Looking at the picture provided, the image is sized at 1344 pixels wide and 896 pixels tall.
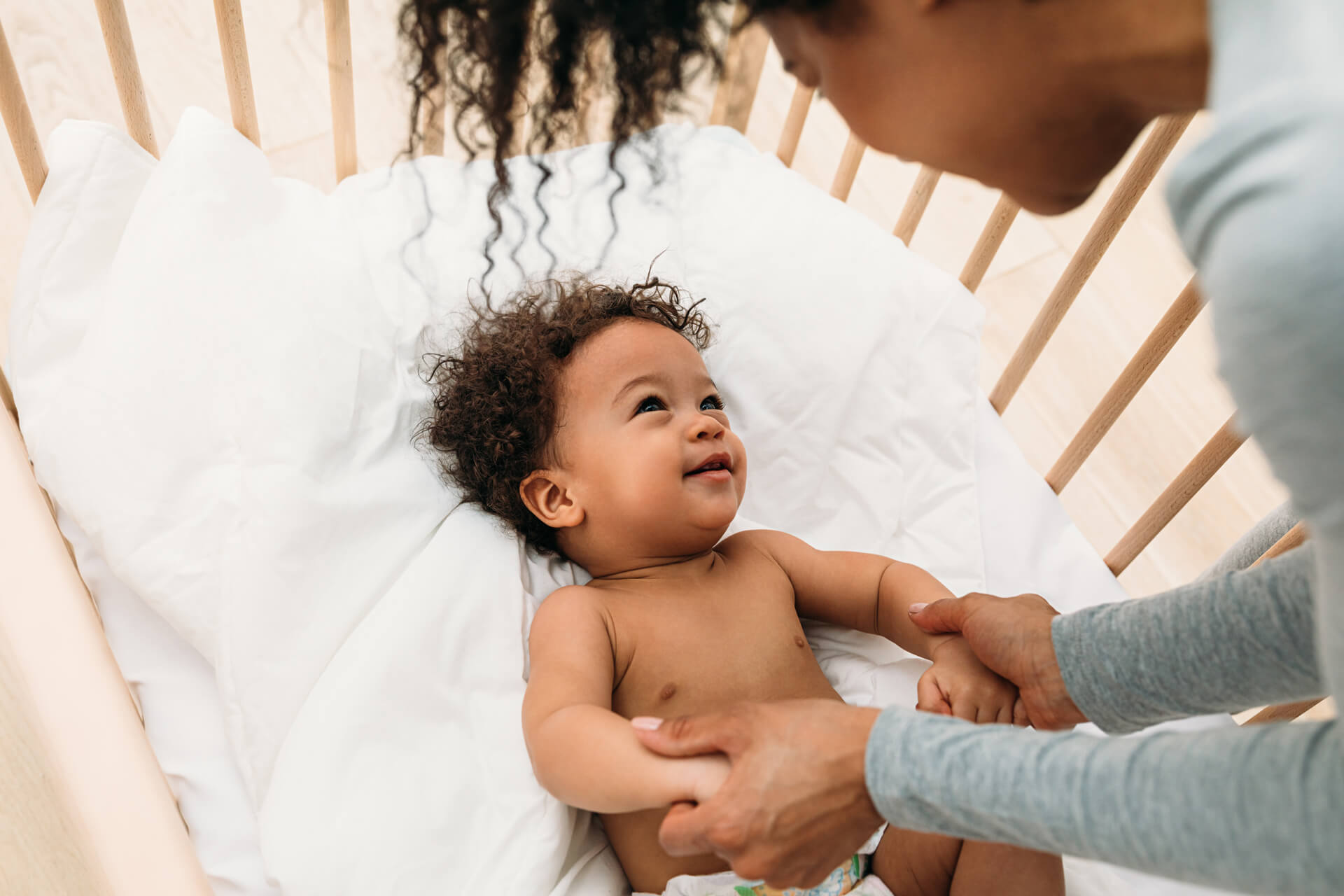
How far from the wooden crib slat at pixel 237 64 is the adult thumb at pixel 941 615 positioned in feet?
3.01

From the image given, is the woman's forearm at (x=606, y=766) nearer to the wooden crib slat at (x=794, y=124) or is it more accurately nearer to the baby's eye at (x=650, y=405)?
the baby's eye at (x=650, y=405)

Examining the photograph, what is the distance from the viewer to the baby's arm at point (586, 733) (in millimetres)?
734

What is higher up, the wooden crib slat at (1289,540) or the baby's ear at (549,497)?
the wooden crib slat at (1289,540)

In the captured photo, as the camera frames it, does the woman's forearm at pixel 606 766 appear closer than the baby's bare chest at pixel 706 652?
Yes

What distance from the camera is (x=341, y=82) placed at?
1.16 m

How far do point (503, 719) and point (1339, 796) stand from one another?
671mm

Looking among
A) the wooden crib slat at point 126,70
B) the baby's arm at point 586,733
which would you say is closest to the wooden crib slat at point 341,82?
the wooden crib slat at point 126,70

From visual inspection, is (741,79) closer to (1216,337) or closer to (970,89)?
(970,89)

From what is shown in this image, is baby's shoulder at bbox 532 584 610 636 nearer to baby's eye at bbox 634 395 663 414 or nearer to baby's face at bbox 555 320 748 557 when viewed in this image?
baby's face at bbox 555 320 748 557

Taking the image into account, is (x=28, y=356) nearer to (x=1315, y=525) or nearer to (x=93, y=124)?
(x=93, y=124)

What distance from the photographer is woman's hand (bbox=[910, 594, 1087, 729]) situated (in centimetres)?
81

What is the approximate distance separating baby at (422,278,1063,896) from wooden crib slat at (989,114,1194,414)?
1.18 ft

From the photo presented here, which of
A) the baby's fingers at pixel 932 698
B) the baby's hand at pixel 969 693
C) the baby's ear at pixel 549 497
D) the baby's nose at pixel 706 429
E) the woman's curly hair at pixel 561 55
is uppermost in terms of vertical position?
the woman's curly hair at pixel 561 55

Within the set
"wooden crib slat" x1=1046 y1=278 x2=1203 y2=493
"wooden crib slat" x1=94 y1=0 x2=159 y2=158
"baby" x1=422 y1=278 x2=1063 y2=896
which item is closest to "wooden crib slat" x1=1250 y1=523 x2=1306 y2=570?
"wooden crib slat" x1=1046 y1=278 x2=1203 y2=493
